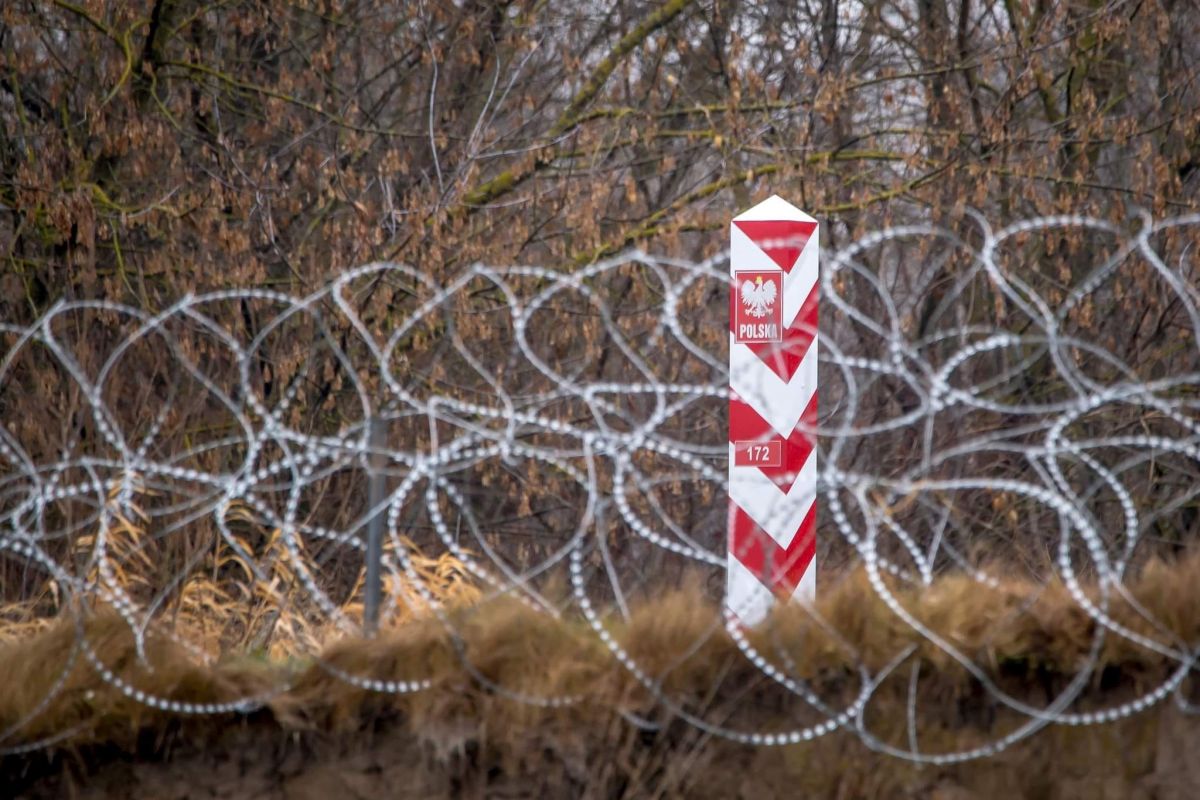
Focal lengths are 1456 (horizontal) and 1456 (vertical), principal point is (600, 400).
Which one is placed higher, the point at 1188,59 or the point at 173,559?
the point at 1188,59

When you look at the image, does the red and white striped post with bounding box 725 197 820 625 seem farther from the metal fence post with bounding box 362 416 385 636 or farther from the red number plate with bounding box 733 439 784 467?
the metal fence post with bounding box 362 416 385 636

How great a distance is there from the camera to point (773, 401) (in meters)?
4.44

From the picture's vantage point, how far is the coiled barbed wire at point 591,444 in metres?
3.81

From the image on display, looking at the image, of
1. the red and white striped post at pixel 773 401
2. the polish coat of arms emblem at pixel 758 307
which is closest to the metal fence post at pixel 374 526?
the red and white striped post at pixel 773 401

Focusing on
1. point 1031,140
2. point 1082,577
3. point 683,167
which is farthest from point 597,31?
point 1082,577

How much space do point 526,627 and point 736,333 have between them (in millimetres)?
A: 1157

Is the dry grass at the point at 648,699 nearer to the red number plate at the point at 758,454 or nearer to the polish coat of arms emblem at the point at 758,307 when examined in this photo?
the red number plate at the point at 758,454

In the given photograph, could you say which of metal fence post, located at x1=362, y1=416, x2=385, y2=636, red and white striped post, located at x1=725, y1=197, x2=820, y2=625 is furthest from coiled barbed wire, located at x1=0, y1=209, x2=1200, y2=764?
red and white striped post, located at x1=725, y1=197, x2=820, y2=625

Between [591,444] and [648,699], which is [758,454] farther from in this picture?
[648,699]

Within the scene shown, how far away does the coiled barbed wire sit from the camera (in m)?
3.81

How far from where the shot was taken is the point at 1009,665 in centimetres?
377

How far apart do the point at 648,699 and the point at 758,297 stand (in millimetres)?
1343

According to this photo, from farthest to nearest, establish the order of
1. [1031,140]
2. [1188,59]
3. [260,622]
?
[1188,59], [1031,140], [260,622]

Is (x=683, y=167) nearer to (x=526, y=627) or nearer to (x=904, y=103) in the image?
(x=904, y=103)
